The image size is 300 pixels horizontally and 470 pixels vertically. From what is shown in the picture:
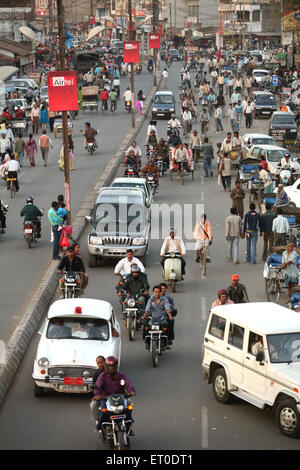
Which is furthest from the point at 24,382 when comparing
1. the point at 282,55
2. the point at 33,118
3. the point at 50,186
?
the point at 282,55

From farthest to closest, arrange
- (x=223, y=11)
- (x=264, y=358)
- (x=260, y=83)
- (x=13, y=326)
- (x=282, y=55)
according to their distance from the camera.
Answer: (x=223, y=11) < (x=282, y=55) < (x=260, y=83) < (x=13, y=326) < (x=264, y=358)

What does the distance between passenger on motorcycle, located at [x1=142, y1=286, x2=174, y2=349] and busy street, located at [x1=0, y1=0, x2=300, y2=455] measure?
0.02 metres

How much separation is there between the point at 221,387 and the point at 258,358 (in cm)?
133

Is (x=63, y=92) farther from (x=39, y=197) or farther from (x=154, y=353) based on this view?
(x=154, y=353)

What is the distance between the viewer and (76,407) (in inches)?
634

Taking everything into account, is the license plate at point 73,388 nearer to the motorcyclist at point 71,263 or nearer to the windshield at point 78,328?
the windshield at point 78,328

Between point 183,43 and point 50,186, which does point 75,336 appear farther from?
point 183,43

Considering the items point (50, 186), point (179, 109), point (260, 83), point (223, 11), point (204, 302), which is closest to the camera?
point (204, 302)

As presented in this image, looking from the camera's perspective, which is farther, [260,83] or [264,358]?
[260,83]

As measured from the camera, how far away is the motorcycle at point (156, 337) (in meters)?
18.2

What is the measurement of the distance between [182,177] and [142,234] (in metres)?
13.2

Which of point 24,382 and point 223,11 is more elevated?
point 223,11

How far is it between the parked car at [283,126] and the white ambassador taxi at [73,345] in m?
32.4

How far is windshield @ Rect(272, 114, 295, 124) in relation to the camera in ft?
163
